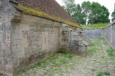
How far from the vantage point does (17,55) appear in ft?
13.3

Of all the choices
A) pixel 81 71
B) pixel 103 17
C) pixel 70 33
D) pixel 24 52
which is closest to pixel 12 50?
pixel 24 52

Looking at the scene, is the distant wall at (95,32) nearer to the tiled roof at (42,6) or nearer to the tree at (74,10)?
the tiled roof at (42,6)

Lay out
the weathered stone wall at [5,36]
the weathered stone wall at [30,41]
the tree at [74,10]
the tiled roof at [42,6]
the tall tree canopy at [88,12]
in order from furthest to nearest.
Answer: the tree at [74,10] → the tall tree canopy at [88,12] → the tiled roof at [42,6] → the weathered stone wall at [30,41] → the weathered stone wall at [5,36]

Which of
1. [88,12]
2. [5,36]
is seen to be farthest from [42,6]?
[88,12]

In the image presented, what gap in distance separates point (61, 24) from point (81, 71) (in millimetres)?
4208

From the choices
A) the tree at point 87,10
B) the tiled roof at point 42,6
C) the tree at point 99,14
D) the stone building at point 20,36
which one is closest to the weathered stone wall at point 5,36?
the stone building at point 20,36

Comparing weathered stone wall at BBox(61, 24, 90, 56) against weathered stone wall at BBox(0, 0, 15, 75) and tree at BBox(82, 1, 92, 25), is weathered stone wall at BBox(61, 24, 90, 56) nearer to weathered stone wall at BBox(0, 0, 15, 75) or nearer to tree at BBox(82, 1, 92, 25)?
weathered stone wall at BBox(0, 0, 15, 75)

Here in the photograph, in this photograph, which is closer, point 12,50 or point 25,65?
point 12,50

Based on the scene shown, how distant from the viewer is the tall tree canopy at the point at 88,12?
40.9 metres

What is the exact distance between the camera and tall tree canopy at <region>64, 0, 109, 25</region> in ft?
134

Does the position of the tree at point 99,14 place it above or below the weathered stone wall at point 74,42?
above

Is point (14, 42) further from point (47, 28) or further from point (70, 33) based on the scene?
point (70, 33)

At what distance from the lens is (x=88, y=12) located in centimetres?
4394

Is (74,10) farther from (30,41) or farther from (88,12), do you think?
(30,41)
